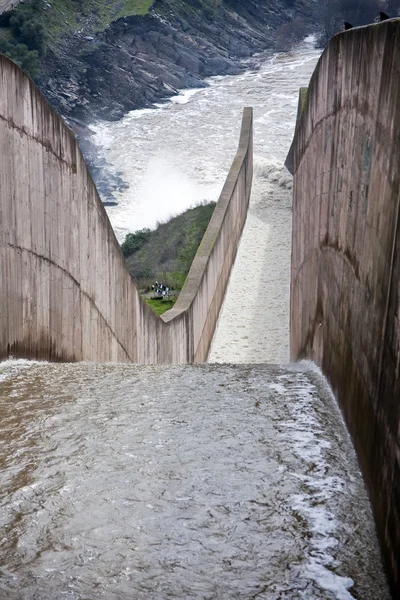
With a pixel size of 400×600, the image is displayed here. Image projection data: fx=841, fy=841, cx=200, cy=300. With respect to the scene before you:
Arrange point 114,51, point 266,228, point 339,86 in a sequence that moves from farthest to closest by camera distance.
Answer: point 114,51 → point 266,228 → point 339,86

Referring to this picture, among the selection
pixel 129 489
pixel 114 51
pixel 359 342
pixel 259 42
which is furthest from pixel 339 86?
pixel 259 42

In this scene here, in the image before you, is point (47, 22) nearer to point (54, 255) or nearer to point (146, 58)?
point (146, 58)

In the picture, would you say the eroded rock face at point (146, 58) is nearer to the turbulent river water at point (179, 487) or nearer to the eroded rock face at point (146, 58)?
the eroded rock face at point (146, 58)

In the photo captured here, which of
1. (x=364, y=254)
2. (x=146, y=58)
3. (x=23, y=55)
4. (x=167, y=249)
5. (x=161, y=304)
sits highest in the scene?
(x=146, y=58)

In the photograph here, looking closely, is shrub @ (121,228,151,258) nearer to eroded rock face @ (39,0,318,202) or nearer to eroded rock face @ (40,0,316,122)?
eroded rock face @ (39,0,318,202)

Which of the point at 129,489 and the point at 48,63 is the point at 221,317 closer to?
the point at 129,489

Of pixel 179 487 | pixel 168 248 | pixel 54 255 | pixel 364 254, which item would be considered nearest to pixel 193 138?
pixel 168 248
